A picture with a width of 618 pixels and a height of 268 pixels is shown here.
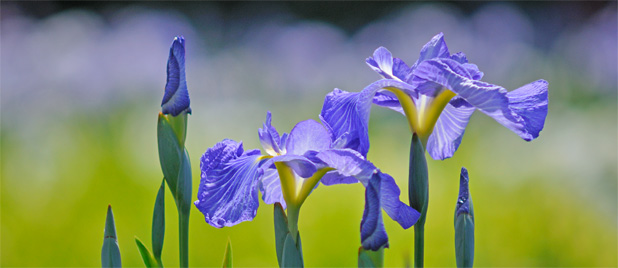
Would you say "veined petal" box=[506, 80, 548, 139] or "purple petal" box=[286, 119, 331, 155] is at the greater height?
"veined petal" box=[506, 80, 548, 139]

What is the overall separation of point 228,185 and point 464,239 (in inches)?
7.7

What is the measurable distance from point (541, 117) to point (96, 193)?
116 centimetres

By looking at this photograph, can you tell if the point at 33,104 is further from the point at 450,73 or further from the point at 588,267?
the point at 450,73

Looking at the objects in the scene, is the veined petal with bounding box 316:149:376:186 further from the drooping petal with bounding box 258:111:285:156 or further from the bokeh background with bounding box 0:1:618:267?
the bokeh background with bounding box 0:1:618:267

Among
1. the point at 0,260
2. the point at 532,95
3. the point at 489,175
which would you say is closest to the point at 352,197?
the point at 489,175

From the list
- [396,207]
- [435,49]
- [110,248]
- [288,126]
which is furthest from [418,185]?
[288,126]

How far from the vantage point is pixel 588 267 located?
1.29 meters

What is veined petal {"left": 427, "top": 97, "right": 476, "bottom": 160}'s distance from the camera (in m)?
0.58

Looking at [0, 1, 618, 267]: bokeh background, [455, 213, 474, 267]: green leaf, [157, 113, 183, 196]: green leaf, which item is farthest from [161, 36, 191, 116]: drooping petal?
[0, 1, 618, 267]: bokeh background

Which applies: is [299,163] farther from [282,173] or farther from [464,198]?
[464,198]

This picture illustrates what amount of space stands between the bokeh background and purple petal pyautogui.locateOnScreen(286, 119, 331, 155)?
467 millimetres

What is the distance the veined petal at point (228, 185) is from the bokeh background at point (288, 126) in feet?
1.53

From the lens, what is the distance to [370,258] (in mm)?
451

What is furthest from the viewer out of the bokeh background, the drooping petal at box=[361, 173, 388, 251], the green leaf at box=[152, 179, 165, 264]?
the bokeh background
